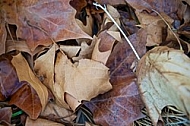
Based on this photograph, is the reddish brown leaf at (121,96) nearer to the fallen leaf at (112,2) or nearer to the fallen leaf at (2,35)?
the fallen leaf at (112,2)

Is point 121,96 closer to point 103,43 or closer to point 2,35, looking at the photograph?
point 103,43

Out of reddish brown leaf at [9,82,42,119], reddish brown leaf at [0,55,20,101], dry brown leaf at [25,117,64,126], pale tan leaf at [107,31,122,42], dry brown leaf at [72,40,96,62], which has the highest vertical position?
pale tan leaf at [107,31,122,42]

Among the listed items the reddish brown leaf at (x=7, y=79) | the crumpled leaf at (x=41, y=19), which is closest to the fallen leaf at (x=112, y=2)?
the crumpled leaf at (x=41, y=19)

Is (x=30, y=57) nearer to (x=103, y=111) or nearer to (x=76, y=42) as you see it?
(x=76, y=42)

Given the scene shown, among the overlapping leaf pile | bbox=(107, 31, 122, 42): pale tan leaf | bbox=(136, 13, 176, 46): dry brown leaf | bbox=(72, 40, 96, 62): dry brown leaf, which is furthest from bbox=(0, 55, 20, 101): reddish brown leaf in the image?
bbox=(136, 13, 176, 46): dry brown leaf

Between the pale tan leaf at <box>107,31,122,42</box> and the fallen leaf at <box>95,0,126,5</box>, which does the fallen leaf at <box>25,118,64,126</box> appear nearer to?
the pale tan leaf at <box>107,31,122,42</box>

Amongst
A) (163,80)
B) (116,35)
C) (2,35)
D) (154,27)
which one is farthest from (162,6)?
(2,35)

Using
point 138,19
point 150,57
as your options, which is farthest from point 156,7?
point 150,57
